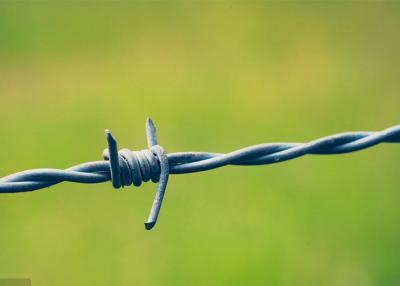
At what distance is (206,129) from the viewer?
12.4 feet

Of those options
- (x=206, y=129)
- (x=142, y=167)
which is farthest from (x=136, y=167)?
(x=206, y=129)

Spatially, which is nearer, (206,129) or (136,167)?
(136,167)

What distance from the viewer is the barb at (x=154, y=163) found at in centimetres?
97

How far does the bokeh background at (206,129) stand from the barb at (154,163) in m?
1.68

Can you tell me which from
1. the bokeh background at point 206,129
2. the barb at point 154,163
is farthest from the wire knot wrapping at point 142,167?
the bokeh background at point 206,129

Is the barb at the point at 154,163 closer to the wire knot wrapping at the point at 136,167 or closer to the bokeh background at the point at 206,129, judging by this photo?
the wire knot wrapping at the point at 136,167

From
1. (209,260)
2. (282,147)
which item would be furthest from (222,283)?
(282,147)

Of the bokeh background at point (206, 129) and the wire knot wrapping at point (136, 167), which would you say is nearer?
the wire knot wrapping at point (136, 167)

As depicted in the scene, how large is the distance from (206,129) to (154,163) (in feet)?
9.09

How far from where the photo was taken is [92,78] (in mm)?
4582

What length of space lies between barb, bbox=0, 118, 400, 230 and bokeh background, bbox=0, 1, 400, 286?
1684mm

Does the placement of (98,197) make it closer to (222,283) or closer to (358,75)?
(222,283)

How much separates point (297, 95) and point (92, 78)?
1460mm

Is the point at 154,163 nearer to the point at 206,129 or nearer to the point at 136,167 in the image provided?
the point at 136,167
